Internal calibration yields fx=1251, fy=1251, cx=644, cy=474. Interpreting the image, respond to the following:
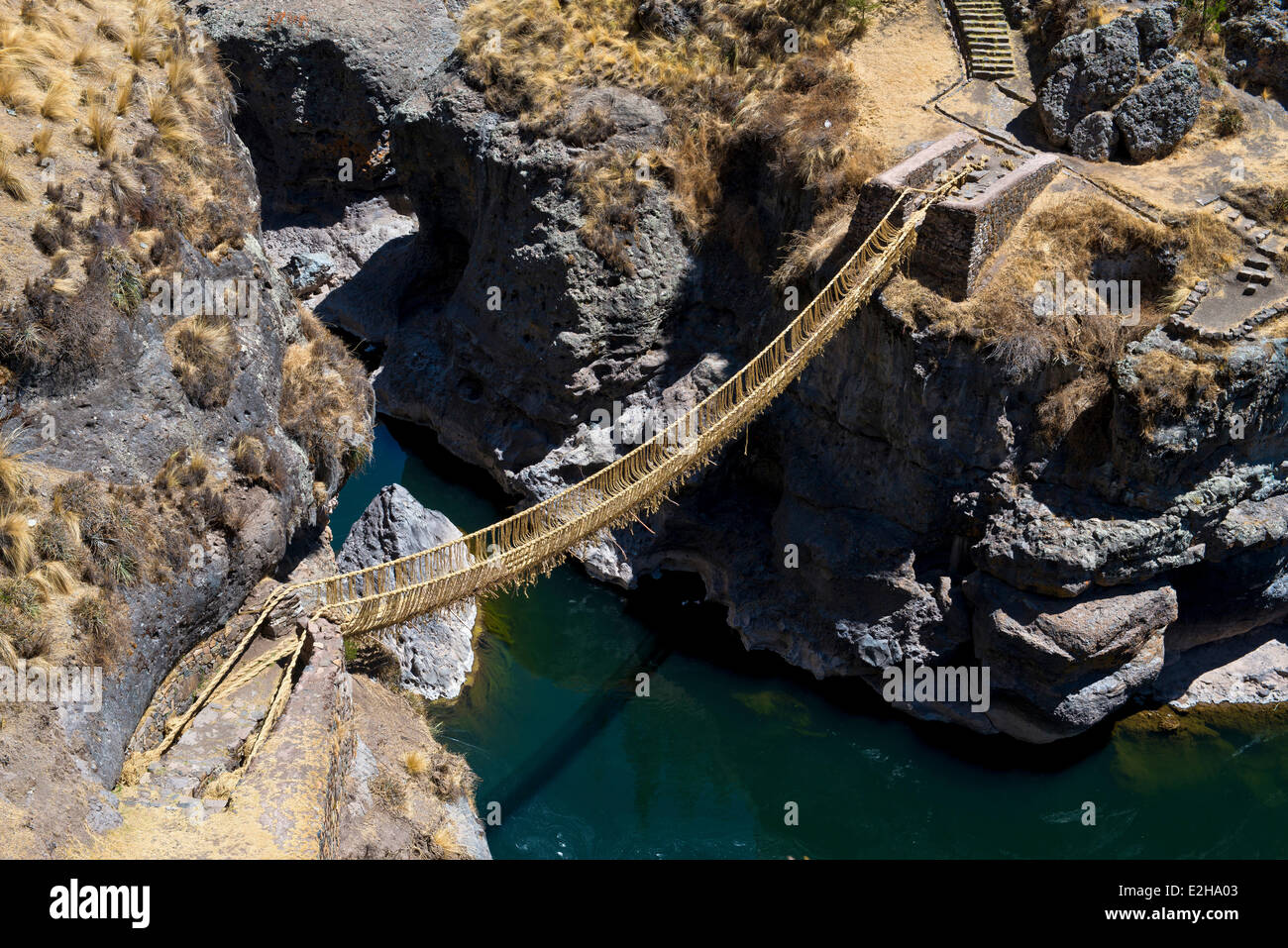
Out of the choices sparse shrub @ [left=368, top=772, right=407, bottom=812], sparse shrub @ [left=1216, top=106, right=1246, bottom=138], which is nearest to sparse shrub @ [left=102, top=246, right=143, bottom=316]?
sparse shrub @ [left=368, top=772, right=407, bottom=812]

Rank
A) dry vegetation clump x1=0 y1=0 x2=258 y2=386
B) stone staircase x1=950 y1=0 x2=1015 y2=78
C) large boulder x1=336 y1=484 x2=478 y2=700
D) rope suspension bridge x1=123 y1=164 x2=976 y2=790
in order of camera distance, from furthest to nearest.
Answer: stone staircase x1=950 y1=0 x2=1015 y2=78
large boulder x1=336 y1=484 x2=478 y2=700
rope suspension bridge x1=123 y1=164 x2=976 y2=790
dry vegetation clump x1=0 y1=0 x2=258 y2=386

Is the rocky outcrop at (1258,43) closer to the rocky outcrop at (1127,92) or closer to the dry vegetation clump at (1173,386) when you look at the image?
the rocky outcrop at (1127,92)

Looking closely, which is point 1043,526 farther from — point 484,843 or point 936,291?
point 484,843

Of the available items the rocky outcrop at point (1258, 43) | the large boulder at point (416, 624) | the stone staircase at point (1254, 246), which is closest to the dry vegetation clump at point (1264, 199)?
the stone staircase at point (1254, 246)

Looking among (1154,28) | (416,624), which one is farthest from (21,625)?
(1154,28)

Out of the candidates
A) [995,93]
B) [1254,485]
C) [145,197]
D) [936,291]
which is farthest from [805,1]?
[145,197]

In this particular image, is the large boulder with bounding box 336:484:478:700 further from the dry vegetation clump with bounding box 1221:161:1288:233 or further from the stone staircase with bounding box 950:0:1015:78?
the dry vegetation clump with bounding box 1221:161:1288:233

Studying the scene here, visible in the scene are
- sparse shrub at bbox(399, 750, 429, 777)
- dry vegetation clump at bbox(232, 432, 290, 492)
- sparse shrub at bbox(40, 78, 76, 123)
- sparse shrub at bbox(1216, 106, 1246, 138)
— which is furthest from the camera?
sparse shrub at bbox(1216, 106, 1246, 138)
